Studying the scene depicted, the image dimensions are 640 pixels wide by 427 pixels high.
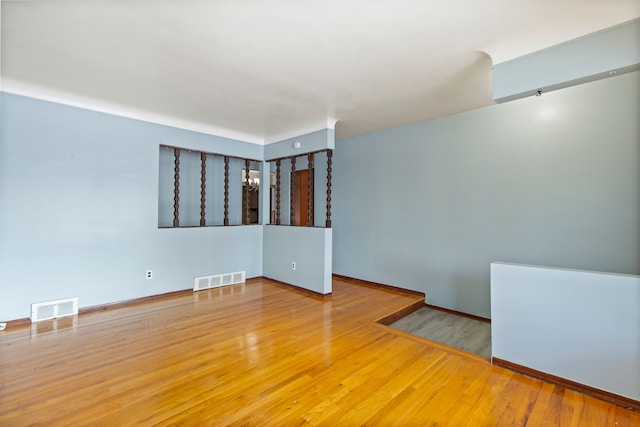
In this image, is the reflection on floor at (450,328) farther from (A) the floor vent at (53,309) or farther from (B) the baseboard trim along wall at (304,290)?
(A) the floor vent at (53,309)

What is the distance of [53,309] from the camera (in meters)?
3.37

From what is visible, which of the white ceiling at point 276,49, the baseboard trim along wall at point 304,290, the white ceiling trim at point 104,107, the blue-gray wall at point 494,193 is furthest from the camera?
the baseboard trim along wall at point 304,290

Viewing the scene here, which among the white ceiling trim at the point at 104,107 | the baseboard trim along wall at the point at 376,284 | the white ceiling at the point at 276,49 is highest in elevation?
the white ceiling at the point at 276,49

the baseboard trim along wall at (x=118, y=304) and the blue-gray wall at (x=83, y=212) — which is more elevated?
the blue-gray wall at (x=83, y=212)

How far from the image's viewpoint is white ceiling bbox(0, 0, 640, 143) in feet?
6.44

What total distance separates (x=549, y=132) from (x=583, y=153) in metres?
0.40

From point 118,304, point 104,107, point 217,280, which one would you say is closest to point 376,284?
point 217,280

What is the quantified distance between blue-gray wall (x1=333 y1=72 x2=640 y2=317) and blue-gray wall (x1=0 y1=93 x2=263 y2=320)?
2.88 meters

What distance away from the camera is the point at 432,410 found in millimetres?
1873

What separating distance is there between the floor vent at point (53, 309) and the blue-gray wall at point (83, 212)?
0.07m

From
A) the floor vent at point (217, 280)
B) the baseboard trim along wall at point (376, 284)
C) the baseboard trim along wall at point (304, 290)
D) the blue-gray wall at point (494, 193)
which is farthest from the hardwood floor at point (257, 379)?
the blue-gray wall at point (494, 193)

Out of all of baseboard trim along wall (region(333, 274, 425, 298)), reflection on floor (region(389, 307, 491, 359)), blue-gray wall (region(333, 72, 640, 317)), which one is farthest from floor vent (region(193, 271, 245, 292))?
reflection on floor (region(389, 307, 491, 359))

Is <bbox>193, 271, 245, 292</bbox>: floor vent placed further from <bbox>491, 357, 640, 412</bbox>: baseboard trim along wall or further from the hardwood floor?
<bbox>491, 357, 640, 412</bbox>: baseboard trim along wall

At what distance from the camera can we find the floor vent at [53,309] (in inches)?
128
